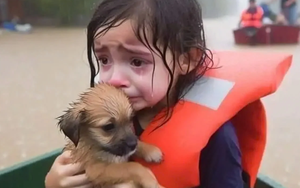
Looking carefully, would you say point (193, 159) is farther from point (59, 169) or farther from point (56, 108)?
point (56, 108)

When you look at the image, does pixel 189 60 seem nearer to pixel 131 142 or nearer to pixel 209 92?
pixel 209 92

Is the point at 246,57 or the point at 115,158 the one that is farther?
the point at 246,57

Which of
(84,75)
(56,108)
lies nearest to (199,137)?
(56,108)

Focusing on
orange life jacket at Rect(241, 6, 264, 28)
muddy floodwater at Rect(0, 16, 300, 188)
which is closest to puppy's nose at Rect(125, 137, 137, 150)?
muddy floodwater at Rect(0, 16, 300, 188)

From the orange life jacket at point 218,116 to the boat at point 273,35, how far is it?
4.19 metres

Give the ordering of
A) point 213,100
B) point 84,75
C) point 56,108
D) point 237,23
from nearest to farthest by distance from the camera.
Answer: point 213,100
point 56,108
point 84,75
point 237,23

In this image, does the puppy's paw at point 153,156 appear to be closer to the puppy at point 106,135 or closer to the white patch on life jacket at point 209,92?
the puppy at point 106,135

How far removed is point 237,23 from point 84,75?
2.15m

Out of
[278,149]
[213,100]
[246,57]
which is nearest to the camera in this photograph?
[213,100]

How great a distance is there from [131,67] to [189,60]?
0.54 feet

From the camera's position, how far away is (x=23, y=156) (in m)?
3.14

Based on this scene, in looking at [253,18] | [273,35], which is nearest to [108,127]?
[273,35]

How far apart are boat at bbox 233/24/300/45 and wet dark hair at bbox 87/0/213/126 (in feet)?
14.5

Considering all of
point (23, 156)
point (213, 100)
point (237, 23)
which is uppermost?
point (213, 100)
